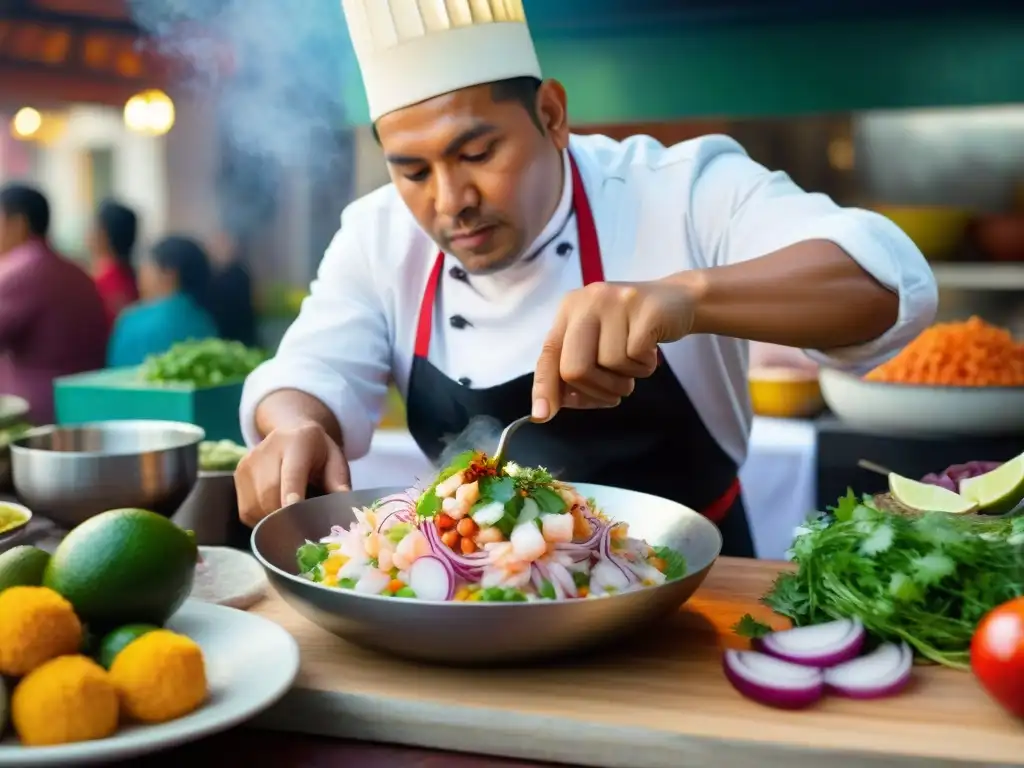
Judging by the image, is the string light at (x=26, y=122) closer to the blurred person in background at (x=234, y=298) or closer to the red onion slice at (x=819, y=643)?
the blurred person in background at (x=234, y=298)

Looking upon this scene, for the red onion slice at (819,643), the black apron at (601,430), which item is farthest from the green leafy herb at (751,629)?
the black apron at (601,430)

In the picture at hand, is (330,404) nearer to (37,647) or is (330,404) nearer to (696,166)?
(696,166)

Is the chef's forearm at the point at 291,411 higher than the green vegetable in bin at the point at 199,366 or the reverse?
higher

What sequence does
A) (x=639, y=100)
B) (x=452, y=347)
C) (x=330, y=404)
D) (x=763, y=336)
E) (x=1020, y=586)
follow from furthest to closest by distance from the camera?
1. (x=639, y=100)
2. (x=452, y=347)
3. (x=330, y=404)
4. (x=763, y=336)
5. (x=1020, y=586)

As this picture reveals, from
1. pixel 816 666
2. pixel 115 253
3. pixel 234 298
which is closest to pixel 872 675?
pixel 816 666

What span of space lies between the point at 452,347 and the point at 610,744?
4.17 feet

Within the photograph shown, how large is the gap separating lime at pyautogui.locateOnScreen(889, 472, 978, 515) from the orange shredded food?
50.2 inches

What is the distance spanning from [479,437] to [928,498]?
3.03ft

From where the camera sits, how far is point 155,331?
4.64m

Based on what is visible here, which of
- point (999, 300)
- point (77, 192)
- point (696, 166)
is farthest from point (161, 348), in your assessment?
point (77, 192)

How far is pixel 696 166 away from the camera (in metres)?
2.14

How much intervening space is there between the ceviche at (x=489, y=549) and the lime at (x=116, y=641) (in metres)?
0.23

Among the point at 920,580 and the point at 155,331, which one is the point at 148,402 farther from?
the point at 920,580

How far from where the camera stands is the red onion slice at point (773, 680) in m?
1.11
